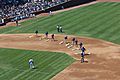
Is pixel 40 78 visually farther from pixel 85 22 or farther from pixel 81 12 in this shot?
pixel 81 12

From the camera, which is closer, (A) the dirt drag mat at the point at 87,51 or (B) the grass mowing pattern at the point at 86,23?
(A) the dirt drag mat at the point at 87,51

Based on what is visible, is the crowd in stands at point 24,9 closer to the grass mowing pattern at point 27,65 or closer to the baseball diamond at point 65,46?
the baseball diamond at point 65,46

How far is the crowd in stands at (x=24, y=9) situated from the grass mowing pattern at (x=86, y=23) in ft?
15.6

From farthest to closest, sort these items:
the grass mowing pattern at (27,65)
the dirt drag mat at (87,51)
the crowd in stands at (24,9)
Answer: the crowd in stands at (24,9), the grass mowing pattern at (27,65), the dirt drag mat at (87,51)

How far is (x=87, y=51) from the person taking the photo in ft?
142

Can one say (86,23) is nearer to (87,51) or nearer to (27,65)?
(87,51)

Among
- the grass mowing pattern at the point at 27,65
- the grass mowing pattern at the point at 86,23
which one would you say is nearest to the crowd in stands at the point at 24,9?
the grass mowing pattern at the point at 86,23

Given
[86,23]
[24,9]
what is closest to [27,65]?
[86,23]

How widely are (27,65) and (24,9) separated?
121ft

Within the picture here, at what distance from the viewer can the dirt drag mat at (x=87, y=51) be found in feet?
114

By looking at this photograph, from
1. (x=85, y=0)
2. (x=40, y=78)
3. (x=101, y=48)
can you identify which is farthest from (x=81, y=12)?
(x=40, y=78)

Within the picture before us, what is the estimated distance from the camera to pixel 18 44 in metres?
49.4

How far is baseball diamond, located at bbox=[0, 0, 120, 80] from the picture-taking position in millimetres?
36406

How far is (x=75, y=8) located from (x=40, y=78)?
135 feet
